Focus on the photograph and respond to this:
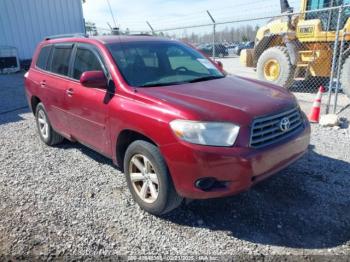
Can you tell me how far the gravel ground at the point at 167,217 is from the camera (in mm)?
2711

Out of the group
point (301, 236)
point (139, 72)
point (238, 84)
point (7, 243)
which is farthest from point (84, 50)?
point (301, 236)

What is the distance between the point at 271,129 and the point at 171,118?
949mm

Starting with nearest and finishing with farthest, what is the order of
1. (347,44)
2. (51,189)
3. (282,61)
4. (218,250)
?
(218,250) < (51,189) < (347,44) < (282,61)

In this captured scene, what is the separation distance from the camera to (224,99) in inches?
116

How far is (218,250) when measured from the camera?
105 inches

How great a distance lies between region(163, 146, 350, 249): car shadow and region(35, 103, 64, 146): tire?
2852mm

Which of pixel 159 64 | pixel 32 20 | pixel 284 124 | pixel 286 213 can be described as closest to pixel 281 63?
pixel 159 64

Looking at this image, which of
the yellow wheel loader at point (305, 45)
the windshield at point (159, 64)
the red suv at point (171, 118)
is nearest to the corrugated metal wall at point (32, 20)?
the yellow wheel loader at point (305, 45)

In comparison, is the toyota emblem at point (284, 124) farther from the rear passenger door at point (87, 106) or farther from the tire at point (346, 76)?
the tire at point (346, 76)

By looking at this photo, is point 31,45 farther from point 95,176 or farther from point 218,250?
point 218,250

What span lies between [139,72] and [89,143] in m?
1.17

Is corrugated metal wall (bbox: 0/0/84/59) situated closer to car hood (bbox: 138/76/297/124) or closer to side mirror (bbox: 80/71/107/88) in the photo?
side mirror (bbox: 80/71/107/88)

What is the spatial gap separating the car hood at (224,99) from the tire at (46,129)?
2605 mm

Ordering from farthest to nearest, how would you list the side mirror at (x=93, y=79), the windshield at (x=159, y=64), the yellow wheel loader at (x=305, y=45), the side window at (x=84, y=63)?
the yellow wheel loader at (x=305, y=45) → the side window at (x=84, y=63) → the windshield at (x=159, y=64) → the side mirror at (x=93, y=79)
